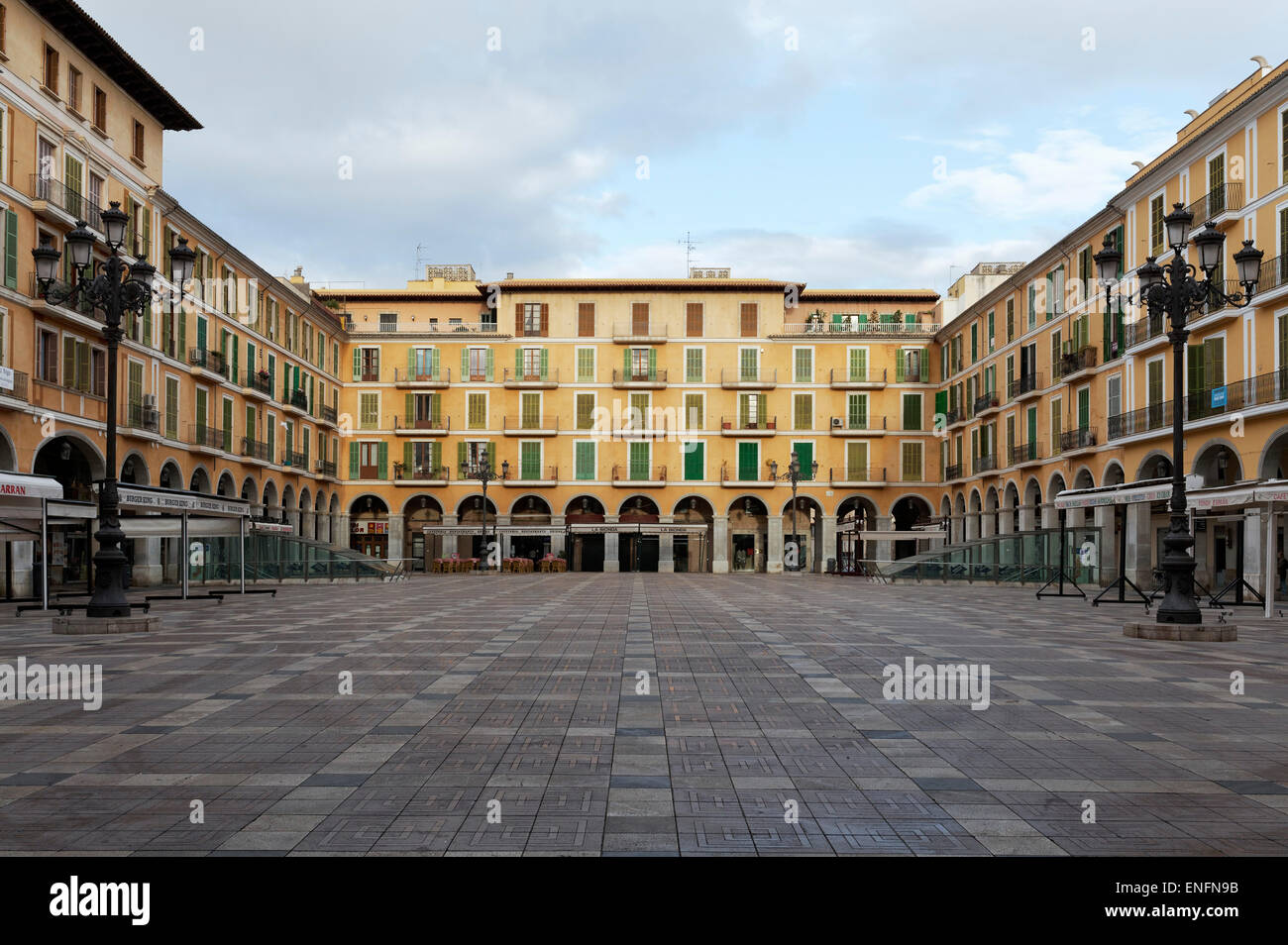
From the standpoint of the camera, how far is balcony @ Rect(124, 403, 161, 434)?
115ft

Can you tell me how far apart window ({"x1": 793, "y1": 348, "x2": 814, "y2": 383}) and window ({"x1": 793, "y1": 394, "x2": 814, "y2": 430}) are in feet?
3.09

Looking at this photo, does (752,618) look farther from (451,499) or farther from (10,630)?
(451,499)

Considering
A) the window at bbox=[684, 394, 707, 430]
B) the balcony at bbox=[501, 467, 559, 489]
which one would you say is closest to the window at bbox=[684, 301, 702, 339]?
the window at bbox=[684, 394, 707, 430]

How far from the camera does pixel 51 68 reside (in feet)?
100

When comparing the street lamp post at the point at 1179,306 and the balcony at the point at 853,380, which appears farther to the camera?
the balcony at the point at 853,380

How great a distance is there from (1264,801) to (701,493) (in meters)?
51.6

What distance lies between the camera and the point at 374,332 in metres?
59.8

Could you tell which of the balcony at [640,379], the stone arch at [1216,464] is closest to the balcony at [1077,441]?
the stone arch at [1216,464]

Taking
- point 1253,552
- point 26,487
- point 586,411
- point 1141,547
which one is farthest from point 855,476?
point 26,487

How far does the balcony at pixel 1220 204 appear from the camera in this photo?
→ 2989cm

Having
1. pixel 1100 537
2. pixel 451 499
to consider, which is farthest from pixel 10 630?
pixel 451 499

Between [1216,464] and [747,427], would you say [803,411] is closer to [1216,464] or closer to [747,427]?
[747,427]

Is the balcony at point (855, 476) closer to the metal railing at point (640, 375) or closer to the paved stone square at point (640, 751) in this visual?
the metal railing at point (640, 375)

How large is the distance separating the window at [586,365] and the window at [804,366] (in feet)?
36.1
